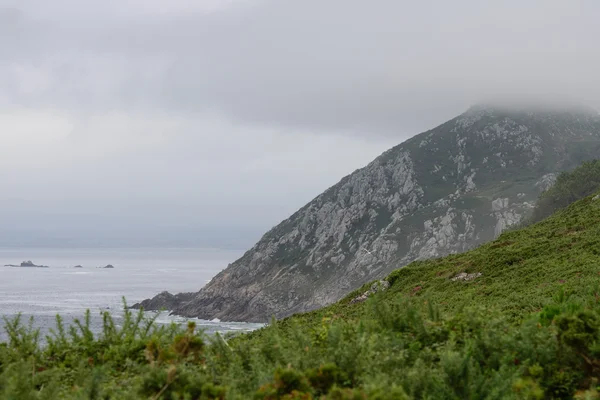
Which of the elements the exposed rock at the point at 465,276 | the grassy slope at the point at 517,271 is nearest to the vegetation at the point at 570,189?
the grassy slope at the point at 517,271

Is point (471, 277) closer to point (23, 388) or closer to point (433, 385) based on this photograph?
point (433, 385)

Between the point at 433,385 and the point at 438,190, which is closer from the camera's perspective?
the point at 433,385

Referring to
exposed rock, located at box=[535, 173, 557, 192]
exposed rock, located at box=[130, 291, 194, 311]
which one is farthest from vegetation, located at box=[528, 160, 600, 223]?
exposed rock, located at box=[130, 291, 194, 311]

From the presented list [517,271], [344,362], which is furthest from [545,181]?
[344,362]

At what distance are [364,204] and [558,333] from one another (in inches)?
7255

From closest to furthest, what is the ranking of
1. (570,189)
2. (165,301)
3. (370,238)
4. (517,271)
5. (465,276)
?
(517,271) < (465,276) < (570,189) < (165,301) < (370,238)

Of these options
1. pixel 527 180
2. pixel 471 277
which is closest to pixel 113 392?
pixel 471 277

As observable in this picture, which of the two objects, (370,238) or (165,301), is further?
(370,238)

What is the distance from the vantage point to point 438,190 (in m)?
192

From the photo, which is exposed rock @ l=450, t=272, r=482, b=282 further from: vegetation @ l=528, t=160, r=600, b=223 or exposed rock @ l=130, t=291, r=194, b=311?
exposed rock @ l=130, t=291, r=194, b=311

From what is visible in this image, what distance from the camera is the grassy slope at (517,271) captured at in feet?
67.4

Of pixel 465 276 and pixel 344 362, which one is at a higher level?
pixel 344 362

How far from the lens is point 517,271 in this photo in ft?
90.9

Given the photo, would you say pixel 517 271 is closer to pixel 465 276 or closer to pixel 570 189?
pixel 465 276
